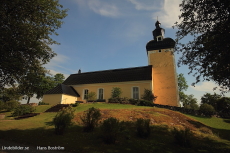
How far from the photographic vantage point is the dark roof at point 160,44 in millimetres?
28828

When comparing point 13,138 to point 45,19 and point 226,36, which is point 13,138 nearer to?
point 45,19

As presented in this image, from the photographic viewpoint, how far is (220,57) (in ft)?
27.7

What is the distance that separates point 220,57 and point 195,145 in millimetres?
5706

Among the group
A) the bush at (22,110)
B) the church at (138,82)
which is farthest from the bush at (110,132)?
the church at (138,82)

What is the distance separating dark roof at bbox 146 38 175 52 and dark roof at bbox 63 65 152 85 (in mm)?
4719

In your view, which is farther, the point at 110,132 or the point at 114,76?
the point at 114,76

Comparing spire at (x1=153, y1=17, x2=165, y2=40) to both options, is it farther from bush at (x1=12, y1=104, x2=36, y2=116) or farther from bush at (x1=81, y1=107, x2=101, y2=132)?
bush at (x1=12, y1=104, x2=36, y2=116)

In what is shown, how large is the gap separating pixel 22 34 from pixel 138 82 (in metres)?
20.0

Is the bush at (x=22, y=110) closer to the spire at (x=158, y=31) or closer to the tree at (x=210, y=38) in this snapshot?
the tree at (x=210, y=38)

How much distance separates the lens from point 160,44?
→ 29.7m

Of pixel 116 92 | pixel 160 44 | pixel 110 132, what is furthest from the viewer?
pixel 160 44

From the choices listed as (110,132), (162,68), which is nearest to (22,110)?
(110,132)

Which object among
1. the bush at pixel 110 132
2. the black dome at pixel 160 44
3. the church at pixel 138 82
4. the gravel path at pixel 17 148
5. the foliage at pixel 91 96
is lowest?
the gravel path at pixel 17 148

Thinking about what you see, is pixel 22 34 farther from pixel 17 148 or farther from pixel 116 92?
A: pixel 116 92
